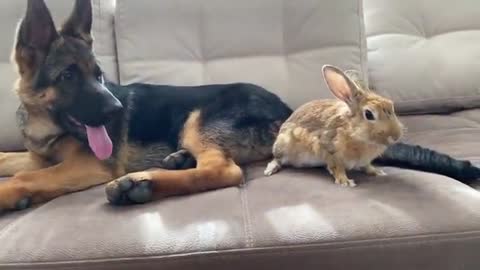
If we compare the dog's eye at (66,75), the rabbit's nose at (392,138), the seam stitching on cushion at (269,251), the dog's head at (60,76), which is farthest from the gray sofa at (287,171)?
the dog's eye at (66,75)

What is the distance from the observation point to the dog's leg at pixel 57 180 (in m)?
1.39

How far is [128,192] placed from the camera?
52.6 inches

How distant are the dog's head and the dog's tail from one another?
2.56 ft

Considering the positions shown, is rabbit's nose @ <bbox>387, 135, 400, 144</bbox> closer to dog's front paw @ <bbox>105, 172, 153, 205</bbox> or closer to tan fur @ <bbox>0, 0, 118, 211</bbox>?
dog's front paw @ <bbox>105, 172, 153, 205</bbox>

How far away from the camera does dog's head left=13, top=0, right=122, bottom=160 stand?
1.51 meters

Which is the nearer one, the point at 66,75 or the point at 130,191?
the point at 130,191

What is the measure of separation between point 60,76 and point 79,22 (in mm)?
196

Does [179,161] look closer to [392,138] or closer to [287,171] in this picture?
[287,171]

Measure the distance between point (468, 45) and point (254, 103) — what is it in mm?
943

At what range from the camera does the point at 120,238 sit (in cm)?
116

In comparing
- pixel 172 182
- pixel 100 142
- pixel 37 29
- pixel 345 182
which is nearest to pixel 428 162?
pixel 345 182

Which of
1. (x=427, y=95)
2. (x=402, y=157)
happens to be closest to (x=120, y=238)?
(x=402, y=157)

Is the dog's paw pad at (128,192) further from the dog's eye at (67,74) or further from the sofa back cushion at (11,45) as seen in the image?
the sofa back cushion at (11,45)

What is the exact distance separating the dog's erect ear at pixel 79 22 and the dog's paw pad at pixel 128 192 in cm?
52
